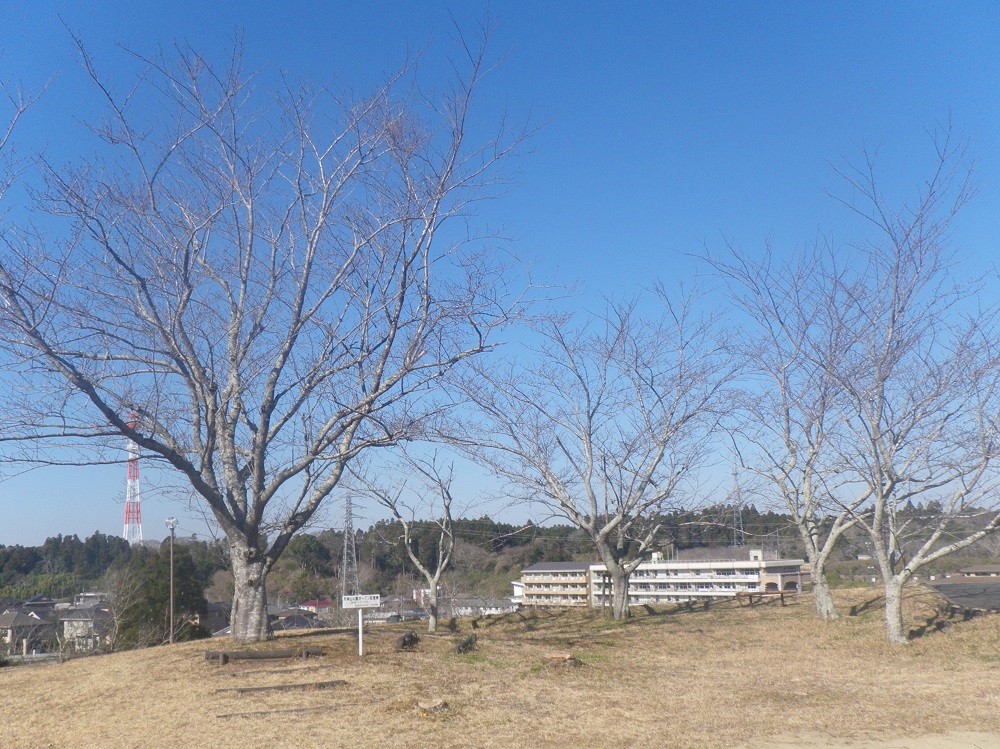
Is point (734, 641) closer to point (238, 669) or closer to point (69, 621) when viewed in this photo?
point (238, 669)

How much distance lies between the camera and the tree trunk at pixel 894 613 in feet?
35.3

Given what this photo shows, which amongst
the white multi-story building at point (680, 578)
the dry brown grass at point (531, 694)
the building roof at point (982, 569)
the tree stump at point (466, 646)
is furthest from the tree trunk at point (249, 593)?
the building roof at point (982, 569)

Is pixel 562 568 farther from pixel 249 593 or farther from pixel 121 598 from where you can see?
pixel 249 593

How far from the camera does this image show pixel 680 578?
113 feet

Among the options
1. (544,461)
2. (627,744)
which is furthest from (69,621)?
(627,744)

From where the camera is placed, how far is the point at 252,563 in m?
10.5

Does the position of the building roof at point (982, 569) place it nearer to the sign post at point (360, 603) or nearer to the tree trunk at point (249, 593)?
the sign post at point (360, 603)

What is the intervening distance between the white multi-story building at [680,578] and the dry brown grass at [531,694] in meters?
20.0

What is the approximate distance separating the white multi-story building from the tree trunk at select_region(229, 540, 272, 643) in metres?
21.7

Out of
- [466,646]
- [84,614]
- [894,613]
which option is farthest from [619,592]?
[84,614]

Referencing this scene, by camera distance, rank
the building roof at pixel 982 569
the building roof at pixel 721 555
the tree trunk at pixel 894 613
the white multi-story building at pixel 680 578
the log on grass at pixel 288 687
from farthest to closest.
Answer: the building roof at pixel 721 555 → the white multi-story building at pixel 680 578 → the building roof at pixel 982 569 → the tree trunk at pixel 894 613 → the log on grass at pixel 288 687

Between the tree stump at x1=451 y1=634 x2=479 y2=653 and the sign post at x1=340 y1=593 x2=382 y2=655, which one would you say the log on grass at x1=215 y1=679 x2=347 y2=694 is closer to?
the sign post at x1=340 y1=593 x2=382 y2=655

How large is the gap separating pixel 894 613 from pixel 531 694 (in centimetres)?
611

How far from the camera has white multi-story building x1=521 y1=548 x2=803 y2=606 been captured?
31.4 meters
